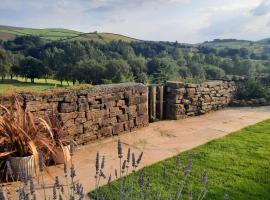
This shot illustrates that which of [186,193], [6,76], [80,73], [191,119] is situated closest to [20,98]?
[186,193]

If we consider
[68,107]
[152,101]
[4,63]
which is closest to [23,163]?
[68,107]

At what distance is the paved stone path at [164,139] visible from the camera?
470cm

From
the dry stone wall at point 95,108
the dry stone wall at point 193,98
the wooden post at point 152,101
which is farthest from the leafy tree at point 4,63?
the dry stone wall at point 95,108

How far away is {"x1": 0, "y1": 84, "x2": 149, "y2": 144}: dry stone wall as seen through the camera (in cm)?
503

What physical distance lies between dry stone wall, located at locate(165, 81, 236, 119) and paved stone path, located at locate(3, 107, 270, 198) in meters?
0.22

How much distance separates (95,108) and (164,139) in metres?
1.43

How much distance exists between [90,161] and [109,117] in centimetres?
134

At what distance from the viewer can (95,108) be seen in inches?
227

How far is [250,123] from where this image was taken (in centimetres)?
727

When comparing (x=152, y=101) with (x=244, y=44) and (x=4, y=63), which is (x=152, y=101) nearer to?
(x=4, y=63)

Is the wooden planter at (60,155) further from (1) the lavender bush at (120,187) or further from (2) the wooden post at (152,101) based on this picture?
(2) the wooden post at (152,101)

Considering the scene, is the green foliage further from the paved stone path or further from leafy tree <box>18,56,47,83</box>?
leafy tree <box>18,56,47,83</box>

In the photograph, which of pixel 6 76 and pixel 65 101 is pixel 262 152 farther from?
pixel 6 76

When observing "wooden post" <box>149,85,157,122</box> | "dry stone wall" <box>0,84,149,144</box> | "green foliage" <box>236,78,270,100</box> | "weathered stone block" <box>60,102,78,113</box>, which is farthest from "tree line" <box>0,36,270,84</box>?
"weathered stone block" <box>60,102,78,113</box>
